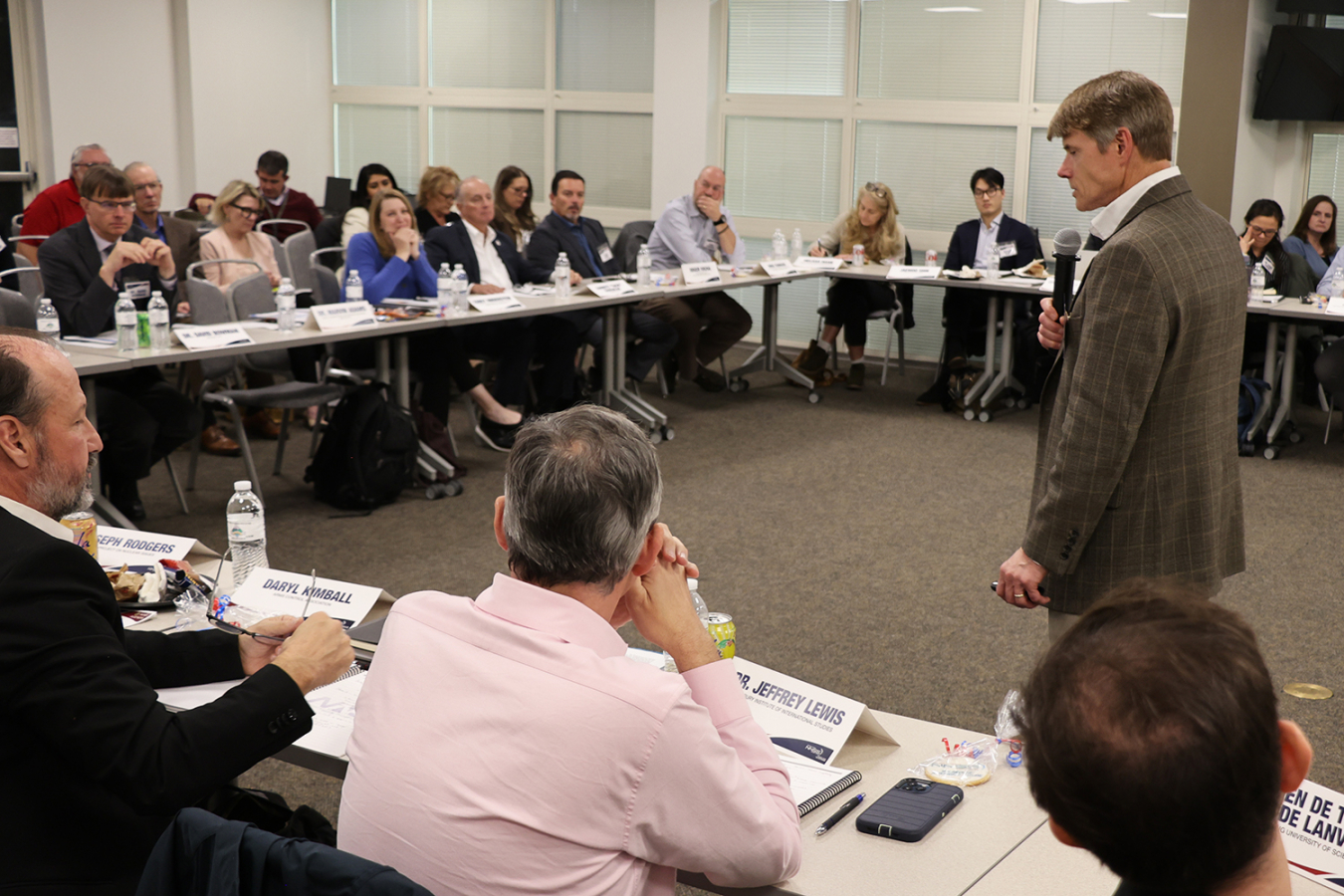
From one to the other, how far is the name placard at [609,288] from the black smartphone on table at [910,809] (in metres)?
4.69

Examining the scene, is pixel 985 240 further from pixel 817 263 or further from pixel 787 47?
pixel 787 47

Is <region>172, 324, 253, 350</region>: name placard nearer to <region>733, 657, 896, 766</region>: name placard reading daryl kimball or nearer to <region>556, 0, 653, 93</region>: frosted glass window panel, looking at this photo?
<region>733, 657, 896, 766</region>: name placard reading daryl kimball

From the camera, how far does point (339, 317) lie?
16.4 feet

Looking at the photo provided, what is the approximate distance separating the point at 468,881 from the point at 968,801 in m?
0.71

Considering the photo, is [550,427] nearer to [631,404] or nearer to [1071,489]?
[1071,489]

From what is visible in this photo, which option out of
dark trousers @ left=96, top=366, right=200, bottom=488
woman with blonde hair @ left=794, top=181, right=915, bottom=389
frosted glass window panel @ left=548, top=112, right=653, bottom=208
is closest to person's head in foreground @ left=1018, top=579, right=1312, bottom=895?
dark trousers @ left=96, top=366, right=200, bottom=488

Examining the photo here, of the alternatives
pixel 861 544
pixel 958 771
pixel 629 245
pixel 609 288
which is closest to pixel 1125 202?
pixel 958 771

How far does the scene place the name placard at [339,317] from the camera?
4.93 metres

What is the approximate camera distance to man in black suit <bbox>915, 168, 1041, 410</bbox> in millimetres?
7324

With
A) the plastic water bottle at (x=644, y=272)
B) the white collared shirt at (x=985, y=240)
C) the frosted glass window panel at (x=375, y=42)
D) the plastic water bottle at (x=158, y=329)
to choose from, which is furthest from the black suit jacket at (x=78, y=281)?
the frosted glass window panel at (x=375, y=42)

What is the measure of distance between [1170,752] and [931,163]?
8.10 meters

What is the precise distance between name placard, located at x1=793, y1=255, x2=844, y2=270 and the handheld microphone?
511cm

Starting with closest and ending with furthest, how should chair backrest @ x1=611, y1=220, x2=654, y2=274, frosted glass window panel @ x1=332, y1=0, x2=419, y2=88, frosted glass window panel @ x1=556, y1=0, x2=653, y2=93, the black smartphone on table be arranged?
the black smartphone on table < chair backrest @ x1=611, y1=220, x2=654, y2=274 < frosted glass window panel @ x1=556, y1=0, x2=653, y2=93 < frosted glass window panel @ x1=332, y1=0, x2=419, y2=88

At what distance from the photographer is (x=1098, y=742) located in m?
0.83
